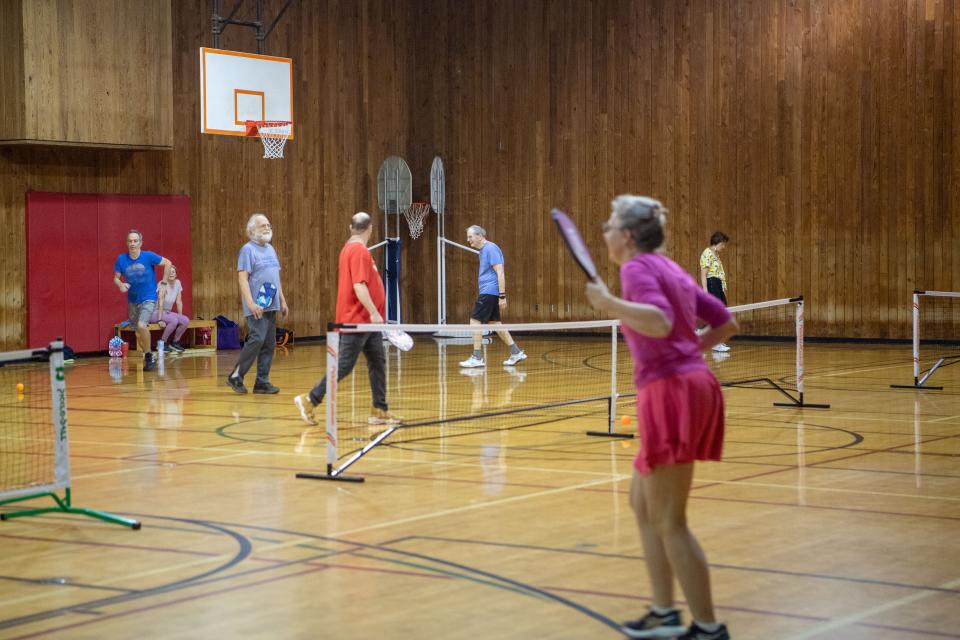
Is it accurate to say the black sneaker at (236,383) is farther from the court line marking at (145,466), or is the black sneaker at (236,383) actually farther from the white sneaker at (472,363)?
the court line marking at (145,466)

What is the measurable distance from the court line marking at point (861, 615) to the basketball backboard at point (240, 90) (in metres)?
16.4

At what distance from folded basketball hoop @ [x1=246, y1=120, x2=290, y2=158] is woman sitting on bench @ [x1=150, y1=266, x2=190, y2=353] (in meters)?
2.52

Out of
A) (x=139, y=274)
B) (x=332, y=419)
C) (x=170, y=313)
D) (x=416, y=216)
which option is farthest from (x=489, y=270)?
(x=332, y=419)

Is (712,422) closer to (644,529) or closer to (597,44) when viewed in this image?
(644,529)

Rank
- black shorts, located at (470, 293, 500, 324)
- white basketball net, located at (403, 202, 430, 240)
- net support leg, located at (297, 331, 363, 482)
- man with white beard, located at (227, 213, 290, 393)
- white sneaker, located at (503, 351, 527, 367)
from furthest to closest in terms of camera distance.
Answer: white basketball net, located at (403, 202, 430, 240), white sneaker, located at (503, 351, 527, 367), black shorts, located at (470, 293, 500, 324), man with white beard, located at (227, 213, 290, 393), net support leg, located at (297, 331, 363, 482)

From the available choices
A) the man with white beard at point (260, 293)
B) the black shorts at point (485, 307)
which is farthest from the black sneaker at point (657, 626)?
the black shorts at point (485, 307)

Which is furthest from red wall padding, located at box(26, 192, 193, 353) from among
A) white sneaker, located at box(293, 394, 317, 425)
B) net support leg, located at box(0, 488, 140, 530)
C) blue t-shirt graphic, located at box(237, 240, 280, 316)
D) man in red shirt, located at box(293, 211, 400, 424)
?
net support leg, located at box(0, 488, 140, 530)

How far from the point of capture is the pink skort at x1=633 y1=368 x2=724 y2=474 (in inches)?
188

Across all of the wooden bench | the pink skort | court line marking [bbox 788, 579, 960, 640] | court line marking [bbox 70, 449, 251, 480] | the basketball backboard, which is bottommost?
court line marking [bbox 788, 579, 960, 640]

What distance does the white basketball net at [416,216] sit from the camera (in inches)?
1049

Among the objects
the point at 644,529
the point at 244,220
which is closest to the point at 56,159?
the point at 244,220

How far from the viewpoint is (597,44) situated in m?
25.4

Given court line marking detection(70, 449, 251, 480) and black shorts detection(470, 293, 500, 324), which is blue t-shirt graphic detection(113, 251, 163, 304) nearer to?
black shorts detection(470, 293, 500, 324)

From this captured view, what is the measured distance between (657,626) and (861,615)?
38.3 inches
